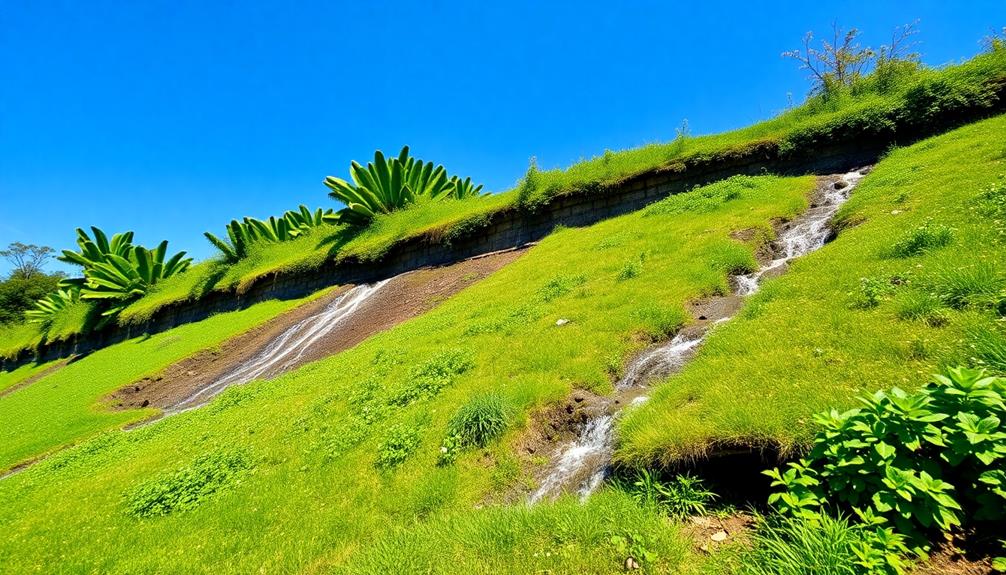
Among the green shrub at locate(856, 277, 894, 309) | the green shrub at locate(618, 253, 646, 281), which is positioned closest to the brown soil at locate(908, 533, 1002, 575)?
the green shrub at locate(856, 277, 894, 309)

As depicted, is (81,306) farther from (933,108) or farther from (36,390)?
(933,108)

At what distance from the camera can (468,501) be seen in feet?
13.8

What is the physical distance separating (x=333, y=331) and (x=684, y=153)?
14935mm

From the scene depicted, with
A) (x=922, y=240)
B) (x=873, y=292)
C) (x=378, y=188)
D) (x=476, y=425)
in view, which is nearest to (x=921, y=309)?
(x=873, y=292)

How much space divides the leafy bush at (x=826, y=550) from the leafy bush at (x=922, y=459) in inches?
3.6

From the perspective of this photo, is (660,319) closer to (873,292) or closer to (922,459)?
(873,292)

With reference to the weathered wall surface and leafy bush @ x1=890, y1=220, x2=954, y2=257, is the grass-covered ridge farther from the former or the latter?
leafy bush @ x1=890, y1=220, x2=954, y2=257

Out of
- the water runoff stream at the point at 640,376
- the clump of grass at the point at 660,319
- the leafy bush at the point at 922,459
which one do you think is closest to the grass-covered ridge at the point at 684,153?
the water runoff stream at the point at 640,376

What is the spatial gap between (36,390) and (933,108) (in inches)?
1412

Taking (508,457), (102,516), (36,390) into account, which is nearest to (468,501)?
(508,457)

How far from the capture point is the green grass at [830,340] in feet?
11.4

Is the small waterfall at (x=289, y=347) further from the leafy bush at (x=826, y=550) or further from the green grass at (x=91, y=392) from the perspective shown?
the leafy bush at (x=826, y=550)

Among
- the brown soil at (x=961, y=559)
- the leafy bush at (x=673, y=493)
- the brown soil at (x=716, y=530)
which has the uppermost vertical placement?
the brown soil at (x=961, y=559)

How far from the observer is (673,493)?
3418 millimetres
